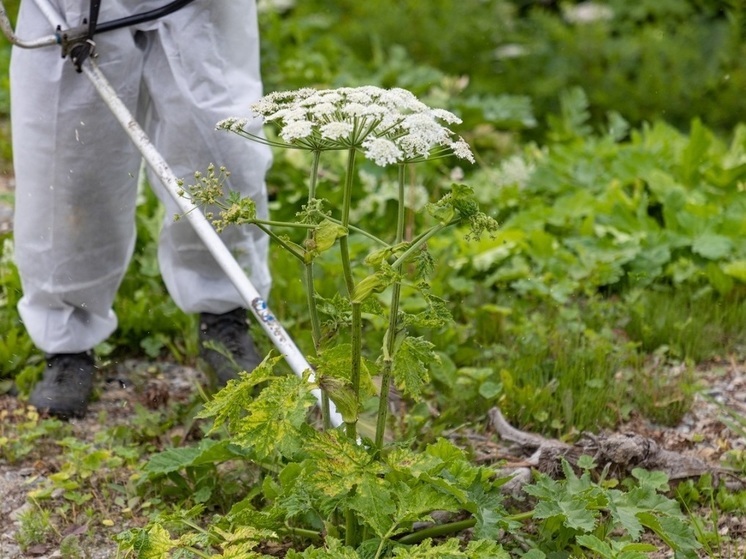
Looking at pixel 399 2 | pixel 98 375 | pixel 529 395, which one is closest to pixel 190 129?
pixel 98 375

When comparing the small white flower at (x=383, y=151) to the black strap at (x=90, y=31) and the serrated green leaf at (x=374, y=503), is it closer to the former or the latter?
the serrated green leaf at (x=374, y=503)

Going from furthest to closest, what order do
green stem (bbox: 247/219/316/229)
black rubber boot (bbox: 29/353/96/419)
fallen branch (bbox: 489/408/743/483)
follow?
1. black rubber boot (bbox: 29/353/96/419)
2. fallen branch (bbox: 489/408/743/483)
3. green stem (bbox: 247/219/316/229)

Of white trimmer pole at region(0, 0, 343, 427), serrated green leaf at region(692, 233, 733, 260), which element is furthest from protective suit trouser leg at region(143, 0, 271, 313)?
serrated green leaf at region(692, 233, 733, 260)

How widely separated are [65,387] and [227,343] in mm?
456

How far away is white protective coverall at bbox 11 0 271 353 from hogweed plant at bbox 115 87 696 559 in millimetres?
783

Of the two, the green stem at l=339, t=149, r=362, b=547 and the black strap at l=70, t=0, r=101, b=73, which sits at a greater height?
the black strap at l=70, t=0, r=101, b=73

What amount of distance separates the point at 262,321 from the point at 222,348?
2.04 ft

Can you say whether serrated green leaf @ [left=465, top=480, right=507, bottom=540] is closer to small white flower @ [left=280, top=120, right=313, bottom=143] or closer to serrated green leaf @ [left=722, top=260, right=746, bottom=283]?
small white flower @ [left=280, top=120, right=313, bottom=143]

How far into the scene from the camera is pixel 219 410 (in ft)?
6.19

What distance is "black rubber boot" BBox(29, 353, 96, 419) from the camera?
2.86 m

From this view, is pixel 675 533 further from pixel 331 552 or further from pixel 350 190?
pixel 350 190

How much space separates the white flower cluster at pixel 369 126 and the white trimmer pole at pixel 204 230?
52 centimetres

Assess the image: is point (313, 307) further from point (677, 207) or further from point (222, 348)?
point (677, 207)

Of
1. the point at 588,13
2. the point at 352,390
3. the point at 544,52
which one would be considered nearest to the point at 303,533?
the point at 352,390
